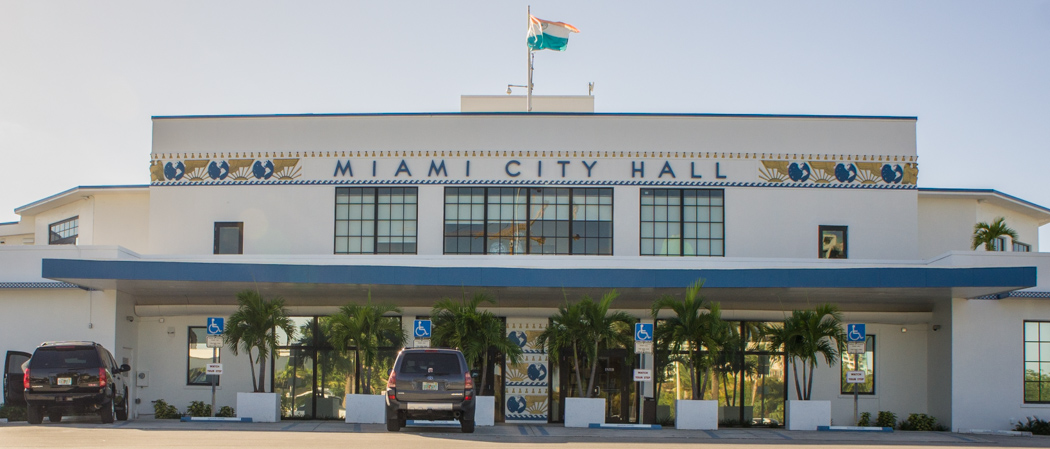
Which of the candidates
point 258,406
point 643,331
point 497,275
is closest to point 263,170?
point 258,406

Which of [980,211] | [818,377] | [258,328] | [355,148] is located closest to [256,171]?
[355,148]

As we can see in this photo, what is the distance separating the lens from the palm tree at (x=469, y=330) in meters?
21.0

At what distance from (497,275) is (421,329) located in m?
1.94

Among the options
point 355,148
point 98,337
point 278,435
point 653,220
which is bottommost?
point 278,435

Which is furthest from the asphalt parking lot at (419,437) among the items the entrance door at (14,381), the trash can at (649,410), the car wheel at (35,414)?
the trash can at (649,410)

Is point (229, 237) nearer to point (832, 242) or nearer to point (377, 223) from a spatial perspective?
point (377, 223)

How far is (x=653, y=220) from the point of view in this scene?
82.0ft

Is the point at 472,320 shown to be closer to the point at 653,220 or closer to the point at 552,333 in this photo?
the point at 552,333

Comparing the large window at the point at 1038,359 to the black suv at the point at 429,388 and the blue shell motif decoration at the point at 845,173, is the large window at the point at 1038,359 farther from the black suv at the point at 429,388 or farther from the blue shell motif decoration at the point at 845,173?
the black suv at the point at 429,388

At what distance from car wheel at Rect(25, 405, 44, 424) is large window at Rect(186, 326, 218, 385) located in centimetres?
454

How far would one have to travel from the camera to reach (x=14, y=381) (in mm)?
21359

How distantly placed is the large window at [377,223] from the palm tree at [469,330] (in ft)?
12.7

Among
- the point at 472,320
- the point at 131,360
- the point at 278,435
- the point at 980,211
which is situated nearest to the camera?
the point at 278,435

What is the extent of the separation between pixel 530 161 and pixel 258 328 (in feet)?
26.0
